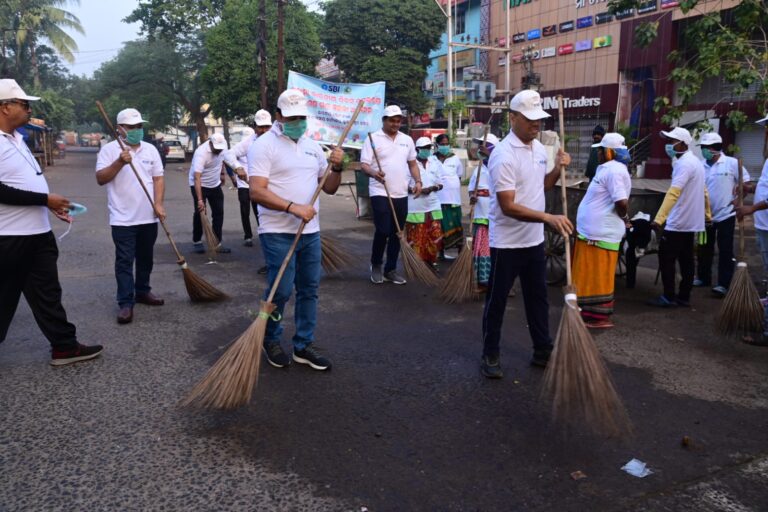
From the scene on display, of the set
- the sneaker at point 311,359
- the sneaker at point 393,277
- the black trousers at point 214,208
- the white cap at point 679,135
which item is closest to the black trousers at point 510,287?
the sneaker at point 311,359

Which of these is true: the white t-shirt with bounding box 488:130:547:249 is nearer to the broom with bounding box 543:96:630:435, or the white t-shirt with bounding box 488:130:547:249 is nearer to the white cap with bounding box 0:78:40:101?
the broom with bounding box 543:96:630:435

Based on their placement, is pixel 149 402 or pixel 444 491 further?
pixel 149 402

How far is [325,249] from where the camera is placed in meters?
6.82

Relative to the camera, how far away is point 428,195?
23.7ft

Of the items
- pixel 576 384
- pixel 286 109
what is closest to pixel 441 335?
pixel 576 384

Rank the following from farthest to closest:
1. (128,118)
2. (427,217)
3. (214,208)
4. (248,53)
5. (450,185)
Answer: (248,53), (214,208), (450,185), (427,217), (128,118)

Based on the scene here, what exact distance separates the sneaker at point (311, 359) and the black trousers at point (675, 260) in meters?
3.54

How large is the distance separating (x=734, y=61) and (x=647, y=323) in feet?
9.26

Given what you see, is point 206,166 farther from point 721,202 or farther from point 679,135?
point 721,202

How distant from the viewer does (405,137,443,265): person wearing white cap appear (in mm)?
7203

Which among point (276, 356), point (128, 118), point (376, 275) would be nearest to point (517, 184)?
point (276, 356)

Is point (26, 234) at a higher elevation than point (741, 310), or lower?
higher

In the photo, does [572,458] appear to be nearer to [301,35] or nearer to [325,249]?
[325,249]

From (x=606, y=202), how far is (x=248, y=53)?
26.5 meters
